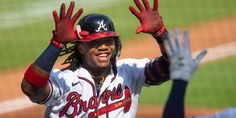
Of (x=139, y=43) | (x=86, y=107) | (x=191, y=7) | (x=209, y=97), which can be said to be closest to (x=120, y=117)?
(x=86, y=107)

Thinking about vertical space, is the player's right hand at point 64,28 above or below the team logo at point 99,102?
above

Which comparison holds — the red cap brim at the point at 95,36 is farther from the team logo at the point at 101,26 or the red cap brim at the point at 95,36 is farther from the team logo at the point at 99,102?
the team logo at the point at 99,102

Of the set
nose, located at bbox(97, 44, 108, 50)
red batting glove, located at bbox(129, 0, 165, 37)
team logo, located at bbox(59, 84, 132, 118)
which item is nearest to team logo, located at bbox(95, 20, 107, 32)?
nose, located at bbox(97, 44, 108, 50)

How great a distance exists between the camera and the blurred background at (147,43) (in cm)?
1141

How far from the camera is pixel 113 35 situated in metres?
5.64

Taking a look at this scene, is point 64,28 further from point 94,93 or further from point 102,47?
point 94,93

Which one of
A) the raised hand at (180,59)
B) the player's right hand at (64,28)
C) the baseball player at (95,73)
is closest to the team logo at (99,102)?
the baseball player at (95,73)

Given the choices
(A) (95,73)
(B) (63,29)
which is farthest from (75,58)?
(B) (63,29)

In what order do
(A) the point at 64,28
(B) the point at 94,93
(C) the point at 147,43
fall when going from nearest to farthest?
(A) the point at 64,28 < (B) the point at 94,93 < (C) the point at 147,43

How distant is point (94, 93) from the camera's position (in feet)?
18.6

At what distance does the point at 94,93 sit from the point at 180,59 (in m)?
1.62

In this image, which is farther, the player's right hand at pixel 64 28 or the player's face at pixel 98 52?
the player's face at pixel 98 52

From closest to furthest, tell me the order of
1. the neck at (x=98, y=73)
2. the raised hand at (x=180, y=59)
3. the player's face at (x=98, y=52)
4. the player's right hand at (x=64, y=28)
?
1. the raised hand at (x=180, y=59)
2. the player's right hand at (x=64, y=28)
3. the player's face at (x=98, y=52)
4. the neck at (x=98, y=73)

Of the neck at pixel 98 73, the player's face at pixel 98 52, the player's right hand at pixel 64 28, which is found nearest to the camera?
the player's right hand at pixel 64 28
